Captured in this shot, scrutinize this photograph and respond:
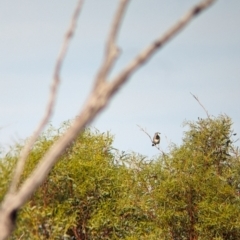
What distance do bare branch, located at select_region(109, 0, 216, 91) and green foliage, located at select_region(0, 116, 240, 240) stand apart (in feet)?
43.1

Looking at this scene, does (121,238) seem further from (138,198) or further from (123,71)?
(123,71)

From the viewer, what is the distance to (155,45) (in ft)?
3.35

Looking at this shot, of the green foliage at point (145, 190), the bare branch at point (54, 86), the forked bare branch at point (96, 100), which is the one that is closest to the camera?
the forked bare branch at point (96, 100)

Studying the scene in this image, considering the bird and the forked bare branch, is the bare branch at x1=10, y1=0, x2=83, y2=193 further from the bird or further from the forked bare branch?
the bird

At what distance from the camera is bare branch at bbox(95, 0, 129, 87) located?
3.30ft

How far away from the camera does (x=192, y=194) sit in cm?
1781

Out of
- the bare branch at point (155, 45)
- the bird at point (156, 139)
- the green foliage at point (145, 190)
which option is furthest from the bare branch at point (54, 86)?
the bird at point (156, 139)

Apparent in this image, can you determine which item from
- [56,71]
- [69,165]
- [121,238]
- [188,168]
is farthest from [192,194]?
[56,71]

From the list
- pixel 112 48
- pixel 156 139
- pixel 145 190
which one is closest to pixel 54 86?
pixel 112 48

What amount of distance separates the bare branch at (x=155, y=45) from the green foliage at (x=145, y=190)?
13.1 m

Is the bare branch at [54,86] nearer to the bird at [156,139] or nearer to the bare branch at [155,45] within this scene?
the bare branch at [155,45]

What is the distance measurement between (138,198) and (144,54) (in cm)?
1700

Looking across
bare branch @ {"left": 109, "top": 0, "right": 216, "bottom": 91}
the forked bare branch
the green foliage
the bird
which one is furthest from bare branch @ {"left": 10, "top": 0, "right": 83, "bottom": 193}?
the bird

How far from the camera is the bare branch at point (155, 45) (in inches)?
39.6
